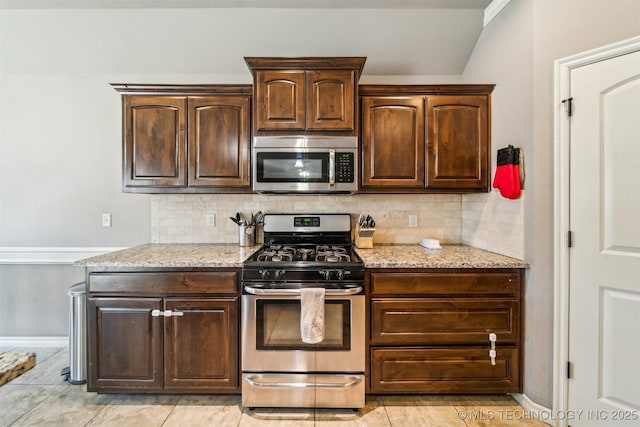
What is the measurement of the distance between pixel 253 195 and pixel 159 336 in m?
1.34

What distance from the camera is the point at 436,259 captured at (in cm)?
222

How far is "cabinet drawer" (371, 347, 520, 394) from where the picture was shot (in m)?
2.13

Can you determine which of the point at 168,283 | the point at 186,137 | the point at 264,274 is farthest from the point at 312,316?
the point at 186,137

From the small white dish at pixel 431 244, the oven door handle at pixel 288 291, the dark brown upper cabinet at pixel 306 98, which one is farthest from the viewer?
the small white dish at pixel 431 244

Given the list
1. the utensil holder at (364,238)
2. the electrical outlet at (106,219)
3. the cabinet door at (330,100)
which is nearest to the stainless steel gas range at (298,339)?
the utensil holder at (364,238)

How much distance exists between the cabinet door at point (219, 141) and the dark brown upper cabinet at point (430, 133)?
95 cm

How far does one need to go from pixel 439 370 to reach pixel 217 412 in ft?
4.88

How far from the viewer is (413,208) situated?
2918 mm

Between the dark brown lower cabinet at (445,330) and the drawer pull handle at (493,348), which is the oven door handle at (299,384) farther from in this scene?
the drawer pull handle at (493,348)

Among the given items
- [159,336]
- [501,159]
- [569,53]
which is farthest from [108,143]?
[569,53]

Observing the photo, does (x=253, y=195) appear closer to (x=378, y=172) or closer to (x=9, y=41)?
(x=378, y=172)

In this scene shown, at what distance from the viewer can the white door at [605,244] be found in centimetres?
173

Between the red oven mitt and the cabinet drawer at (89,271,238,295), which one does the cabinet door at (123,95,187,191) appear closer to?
the cabinet drawer at (89,271,238,295)

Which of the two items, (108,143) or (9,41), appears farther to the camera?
(108,143)
